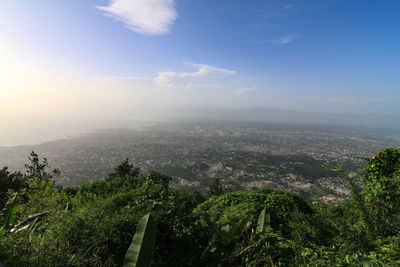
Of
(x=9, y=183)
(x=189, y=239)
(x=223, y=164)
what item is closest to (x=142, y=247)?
(x=189, y=239)

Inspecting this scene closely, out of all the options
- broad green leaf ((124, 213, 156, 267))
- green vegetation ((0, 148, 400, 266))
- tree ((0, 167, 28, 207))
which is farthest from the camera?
tree ((0, 167, 28, 207))

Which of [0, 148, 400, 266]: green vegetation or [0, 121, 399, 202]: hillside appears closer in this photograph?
[0, 148, 400, 266]: green vegetation

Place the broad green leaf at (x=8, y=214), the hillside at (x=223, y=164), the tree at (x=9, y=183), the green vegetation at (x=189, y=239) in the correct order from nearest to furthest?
1. the green vegetation at (x=189, y=239)
2. the broad green leaf at (x=8, y=214)
3. the tree at (x=9, y=183)
4. the hillside at (x=223, y=164)

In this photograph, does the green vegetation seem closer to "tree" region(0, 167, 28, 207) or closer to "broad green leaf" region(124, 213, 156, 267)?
"broad green leaf" region(124, 213, 156, 267)

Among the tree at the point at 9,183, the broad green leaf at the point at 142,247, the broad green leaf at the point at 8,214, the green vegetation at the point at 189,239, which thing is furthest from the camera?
the tree at the point at 9,183

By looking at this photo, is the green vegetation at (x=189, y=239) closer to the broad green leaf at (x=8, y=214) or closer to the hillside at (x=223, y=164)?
the broad green leaf at (x=8, y=214)

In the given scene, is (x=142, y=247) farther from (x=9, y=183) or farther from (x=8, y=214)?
(x=9, y=183)

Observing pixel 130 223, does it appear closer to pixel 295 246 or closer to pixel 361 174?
pixel 295 246

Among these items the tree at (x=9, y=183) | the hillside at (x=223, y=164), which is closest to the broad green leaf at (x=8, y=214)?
the tree at (x=9, y=183)

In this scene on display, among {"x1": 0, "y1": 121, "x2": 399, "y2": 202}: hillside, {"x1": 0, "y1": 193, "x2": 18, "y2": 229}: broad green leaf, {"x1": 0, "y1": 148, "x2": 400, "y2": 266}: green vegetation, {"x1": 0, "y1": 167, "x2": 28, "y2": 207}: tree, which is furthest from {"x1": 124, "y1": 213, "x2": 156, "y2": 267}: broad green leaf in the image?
{"x1": 0, "y1": 121, "x2": 399, "y2": 202}: hillside
